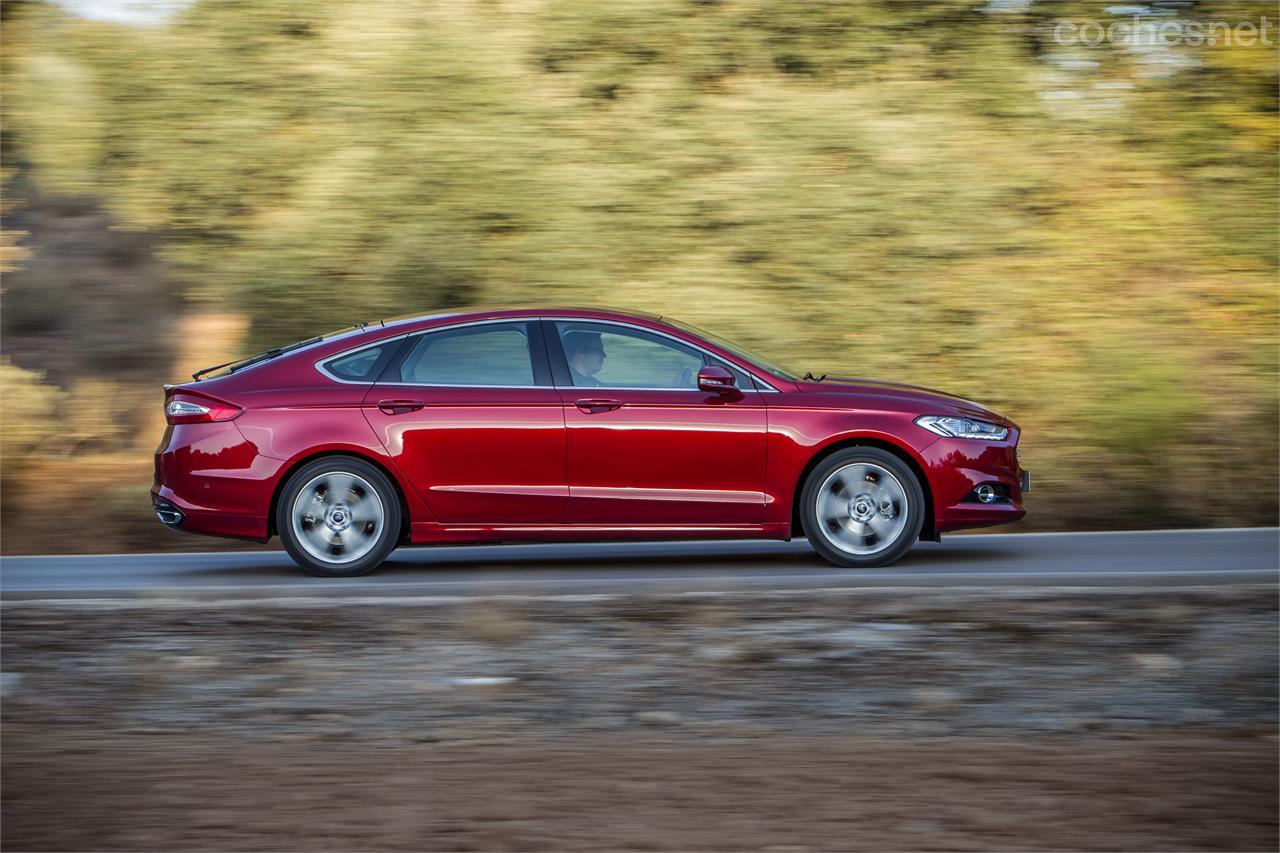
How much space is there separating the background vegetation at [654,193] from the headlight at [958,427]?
5490 mm

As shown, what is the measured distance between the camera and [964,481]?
8.77 m

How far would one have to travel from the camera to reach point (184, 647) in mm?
7324

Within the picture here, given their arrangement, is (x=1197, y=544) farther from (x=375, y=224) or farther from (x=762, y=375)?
(x=375, y=224)

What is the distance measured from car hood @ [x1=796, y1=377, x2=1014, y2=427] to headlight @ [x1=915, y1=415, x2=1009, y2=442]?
0.04m

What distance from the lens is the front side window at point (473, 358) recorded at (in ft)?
28.9

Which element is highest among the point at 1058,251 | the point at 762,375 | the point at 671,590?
the point at 1058,251

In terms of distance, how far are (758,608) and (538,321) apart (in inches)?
95.5

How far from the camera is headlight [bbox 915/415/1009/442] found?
28.9 feet

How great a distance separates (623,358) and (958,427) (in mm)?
1993

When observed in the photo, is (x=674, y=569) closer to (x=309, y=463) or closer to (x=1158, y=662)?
(x=309, y=463)

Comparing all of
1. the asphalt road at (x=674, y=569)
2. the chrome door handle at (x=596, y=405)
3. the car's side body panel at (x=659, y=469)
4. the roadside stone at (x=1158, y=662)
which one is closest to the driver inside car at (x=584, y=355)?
the chrome door handle at (x=596, y=405)

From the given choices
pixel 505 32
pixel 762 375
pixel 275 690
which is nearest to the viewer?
pixel 275 690

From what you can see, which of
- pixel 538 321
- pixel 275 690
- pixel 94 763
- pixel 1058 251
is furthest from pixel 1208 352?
pixel 94 763

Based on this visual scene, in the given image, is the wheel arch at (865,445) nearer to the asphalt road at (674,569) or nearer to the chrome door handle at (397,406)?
the asphalt road at (674,569)
